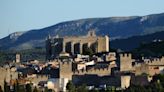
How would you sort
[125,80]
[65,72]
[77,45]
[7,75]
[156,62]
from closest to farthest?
[125,80], [7,75], [65,72], [156,62], [77,45]

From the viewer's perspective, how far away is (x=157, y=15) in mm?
158625

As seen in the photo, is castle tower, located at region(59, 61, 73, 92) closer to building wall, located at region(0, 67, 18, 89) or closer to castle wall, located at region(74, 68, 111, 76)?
castle wall, located at region(74, 68, 111, 76)

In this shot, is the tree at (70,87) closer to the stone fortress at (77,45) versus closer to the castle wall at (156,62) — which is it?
the castle wall at (156,62)

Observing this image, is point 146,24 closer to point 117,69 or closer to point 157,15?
point 157,15

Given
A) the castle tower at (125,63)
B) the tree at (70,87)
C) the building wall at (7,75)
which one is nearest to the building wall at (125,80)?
the tree at (70,87)

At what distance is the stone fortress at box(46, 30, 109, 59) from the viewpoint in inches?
2012

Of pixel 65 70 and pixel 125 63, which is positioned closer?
pixel 65 70

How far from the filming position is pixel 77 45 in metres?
51.6

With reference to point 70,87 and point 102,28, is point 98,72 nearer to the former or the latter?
point 70,87

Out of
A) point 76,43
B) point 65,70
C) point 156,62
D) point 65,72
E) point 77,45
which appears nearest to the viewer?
point 65,72

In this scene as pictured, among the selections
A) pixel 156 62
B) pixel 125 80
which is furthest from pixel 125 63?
pixel 125 80

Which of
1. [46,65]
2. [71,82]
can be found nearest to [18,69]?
[46,65]

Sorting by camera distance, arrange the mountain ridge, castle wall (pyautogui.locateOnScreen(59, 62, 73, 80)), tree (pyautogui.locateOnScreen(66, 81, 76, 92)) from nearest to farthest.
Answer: tree (pyautogui.locateOnScreen(66, 81, 76, 92)) → castle wall (pyautogui.locateOnScreen(59, 62, 73, 80)) → the mountain ridge

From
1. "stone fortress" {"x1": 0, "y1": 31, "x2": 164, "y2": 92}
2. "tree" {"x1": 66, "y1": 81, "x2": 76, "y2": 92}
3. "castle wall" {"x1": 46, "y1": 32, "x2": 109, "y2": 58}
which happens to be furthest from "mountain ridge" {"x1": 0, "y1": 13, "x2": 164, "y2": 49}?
"tree" {"x1": 66, "y1": 81, "x2": 76, "y2": 92}
